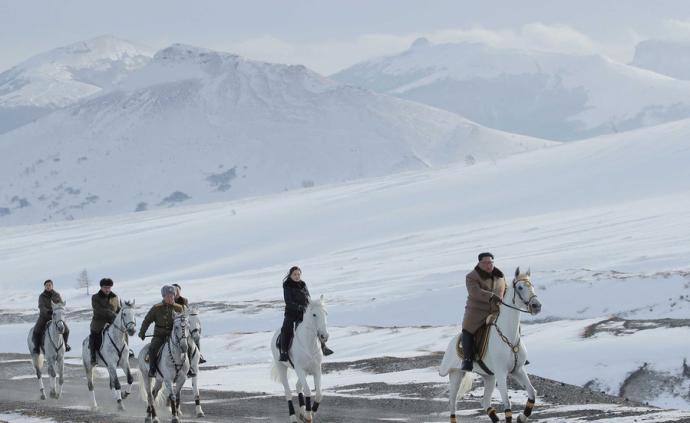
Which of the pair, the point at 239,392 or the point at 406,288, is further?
the point at 406,288

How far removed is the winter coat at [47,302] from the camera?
31234mm

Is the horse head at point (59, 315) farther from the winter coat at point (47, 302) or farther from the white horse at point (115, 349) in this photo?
the white horse at point (115, 349)

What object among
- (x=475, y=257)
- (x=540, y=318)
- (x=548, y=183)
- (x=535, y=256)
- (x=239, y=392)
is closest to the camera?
(x=239, y=392)

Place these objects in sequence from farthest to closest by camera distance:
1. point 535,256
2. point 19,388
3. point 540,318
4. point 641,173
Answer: point 641,173 < point 535,256 < point 540,318 < point 19,388

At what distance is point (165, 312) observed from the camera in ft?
78.5

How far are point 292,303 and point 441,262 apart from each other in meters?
73.7

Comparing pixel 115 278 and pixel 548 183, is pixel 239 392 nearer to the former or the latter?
pixel 115 278

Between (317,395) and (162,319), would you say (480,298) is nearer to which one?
(317,395)

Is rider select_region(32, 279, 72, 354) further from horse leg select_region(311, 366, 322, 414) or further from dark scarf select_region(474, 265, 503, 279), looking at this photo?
dark scarf select_region(474, 265, 503, 279)

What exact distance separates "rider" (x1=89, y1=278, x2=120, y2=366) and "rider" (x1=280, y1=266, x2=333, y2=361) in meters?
6.86

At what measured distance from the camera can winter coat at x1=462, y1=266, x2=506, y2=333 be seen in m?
20.3

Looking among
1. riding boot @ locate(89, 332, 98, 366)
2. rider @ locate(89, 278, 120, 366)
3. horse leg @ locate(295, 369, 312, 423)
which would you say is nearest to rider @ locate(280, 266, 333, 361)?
horse leg @ locate(295, 369, 312, 423)

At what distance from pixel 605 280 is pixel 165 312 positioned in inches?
1567

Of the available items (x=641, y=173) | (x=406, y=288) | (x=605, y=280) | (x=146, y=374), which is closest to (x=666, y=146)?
(x=641, y=173)
